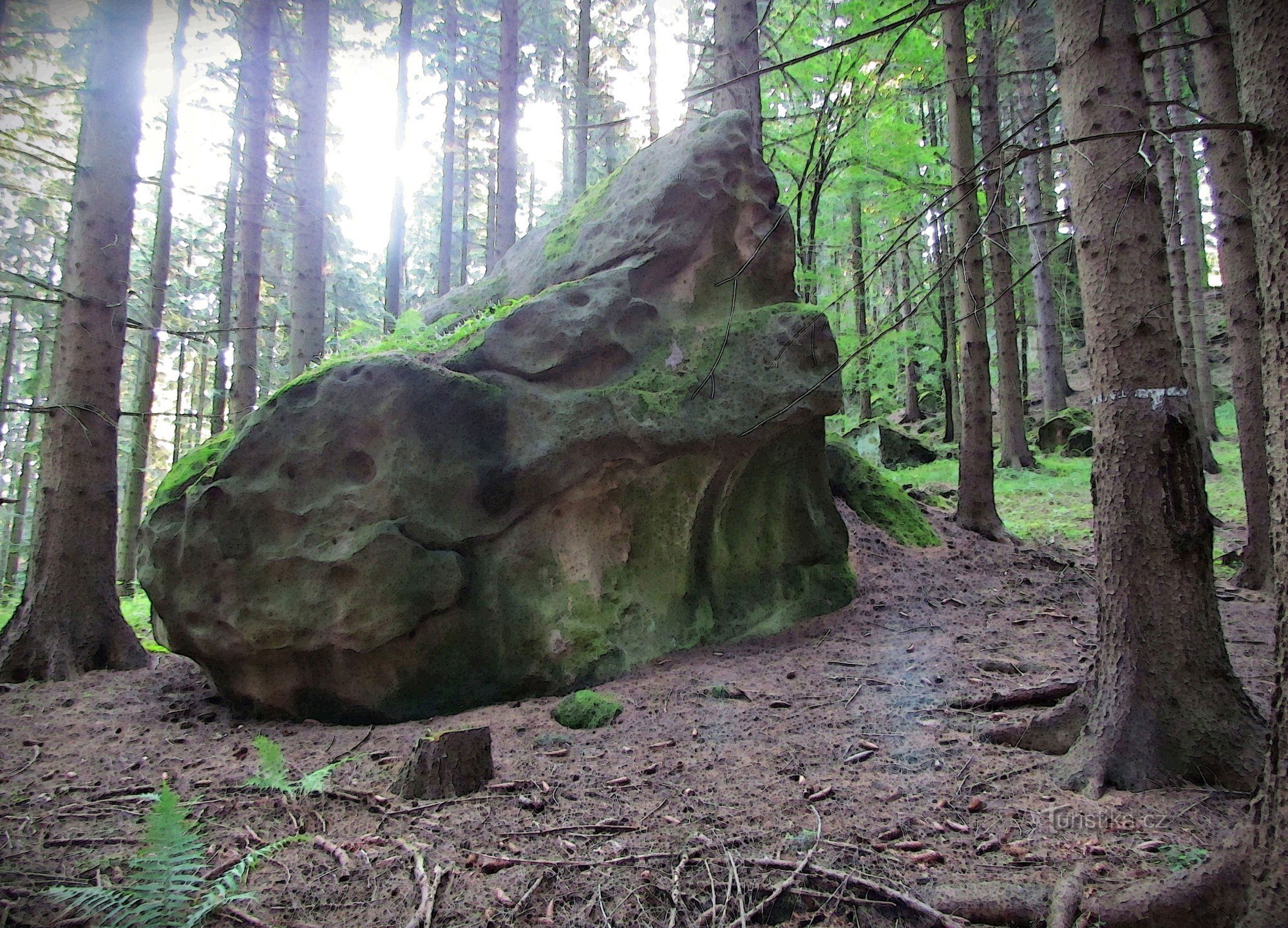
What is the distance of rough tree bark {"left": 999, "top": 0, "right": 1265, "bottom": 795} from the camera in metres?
3.02

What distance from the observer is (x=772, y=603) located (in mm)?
6574

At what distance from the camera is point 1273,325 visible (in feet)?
6.73

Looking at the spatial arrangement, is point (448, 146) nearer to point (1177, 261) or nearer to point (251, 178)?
point (251, 178)

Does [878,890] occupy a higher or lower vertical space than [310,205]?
lower

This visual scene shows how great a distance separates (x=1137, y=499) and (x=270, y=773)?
4611mm

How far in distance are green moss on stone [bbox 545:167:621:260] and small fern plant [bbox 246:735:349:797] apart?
17.4ft

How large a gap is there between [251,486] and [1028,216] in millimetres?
20992

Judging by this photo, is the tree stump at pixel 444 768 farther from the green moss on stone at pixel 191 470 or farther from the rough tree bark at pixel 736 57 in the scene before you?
the rough tree bark at pixel 736 57

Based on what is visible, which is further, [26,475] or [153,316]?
[26,475]

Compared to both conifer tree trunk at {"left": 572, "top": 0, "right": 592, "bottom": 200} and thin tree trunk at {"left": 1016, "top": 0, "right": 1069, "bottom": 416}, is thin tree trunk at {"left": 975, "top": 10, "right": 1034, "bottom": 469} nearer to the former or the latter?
thin tree trunk at {"left": 1016, "top": 0, "right": 1069, "bottom": 416}

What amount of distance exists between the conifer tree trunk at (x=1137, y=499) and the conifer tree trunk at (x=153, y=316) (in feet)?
45.5

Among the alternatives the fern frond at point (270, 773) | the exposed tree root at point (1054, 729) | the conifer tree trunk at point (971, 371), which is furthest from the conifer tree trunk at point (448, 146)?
the exposed tree root at point (1054, 729)

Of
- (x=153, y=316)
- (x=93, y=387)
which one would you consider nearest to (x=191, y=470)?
(x=93, y=387)

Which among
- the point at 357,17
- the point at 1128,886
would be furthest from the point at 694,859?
the point at 357,17
